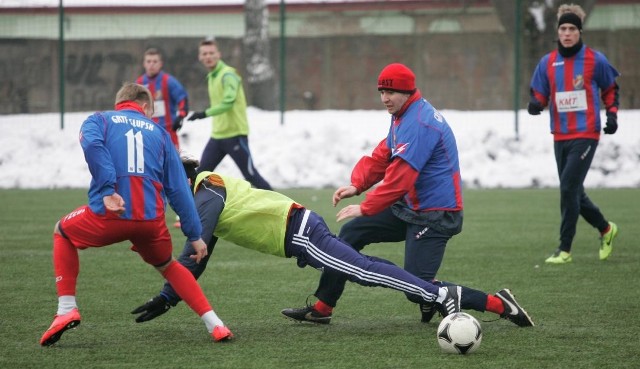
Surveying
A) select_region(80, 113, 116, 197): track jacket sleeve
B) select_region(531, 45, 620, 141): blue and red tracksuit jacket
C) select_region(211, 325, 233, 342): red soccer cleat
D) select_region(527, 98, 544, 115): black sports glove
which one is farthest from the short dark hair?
select_region(531, 45, 620, 141): blue and red tracksuit jacket

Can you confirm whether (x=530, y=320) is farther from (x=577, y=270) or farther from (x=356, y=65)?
(x=356, y=65)

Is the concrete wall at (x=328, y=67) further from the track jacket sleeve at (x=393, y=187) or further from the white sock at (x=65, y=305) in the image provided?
the white sock at (x=65, y=305)

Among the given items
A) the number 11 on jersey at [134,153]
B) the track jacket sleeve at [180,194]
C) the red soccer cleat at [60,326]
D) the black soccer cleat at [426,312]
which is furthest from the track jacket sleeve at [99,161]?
the black soccer cleat at [426,312]

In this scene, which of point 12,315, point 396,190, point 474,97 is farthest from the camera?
point 474,97

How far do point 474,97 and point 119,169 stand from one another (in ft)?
58.8

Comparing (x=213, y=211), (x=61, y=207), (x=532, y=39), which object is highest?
(x=532, y=39)

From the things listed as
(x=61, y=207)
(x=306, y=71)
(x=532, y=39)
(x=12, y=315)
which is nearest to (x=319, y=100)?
(x=306, y=71)

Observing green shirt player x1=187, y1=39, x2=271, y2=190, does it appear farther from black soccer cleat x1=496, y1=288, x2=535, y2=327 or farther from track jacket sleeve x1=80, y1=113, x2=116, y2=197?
track jacket sleeve x1=80, y1=113, x2=116, y2=197

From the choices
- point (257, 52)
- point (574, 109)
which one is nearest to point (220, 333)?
point (574, 109)

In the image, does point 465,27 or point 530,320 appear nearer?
point 530,320

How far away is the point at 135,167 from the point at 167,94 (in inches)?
324

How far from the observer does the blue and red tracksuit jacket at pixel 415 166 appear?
254 inches

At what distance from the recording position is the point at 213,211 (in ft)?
21.2

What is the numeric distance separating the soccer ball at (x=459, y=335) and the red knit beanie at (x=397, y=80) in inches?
56.8
